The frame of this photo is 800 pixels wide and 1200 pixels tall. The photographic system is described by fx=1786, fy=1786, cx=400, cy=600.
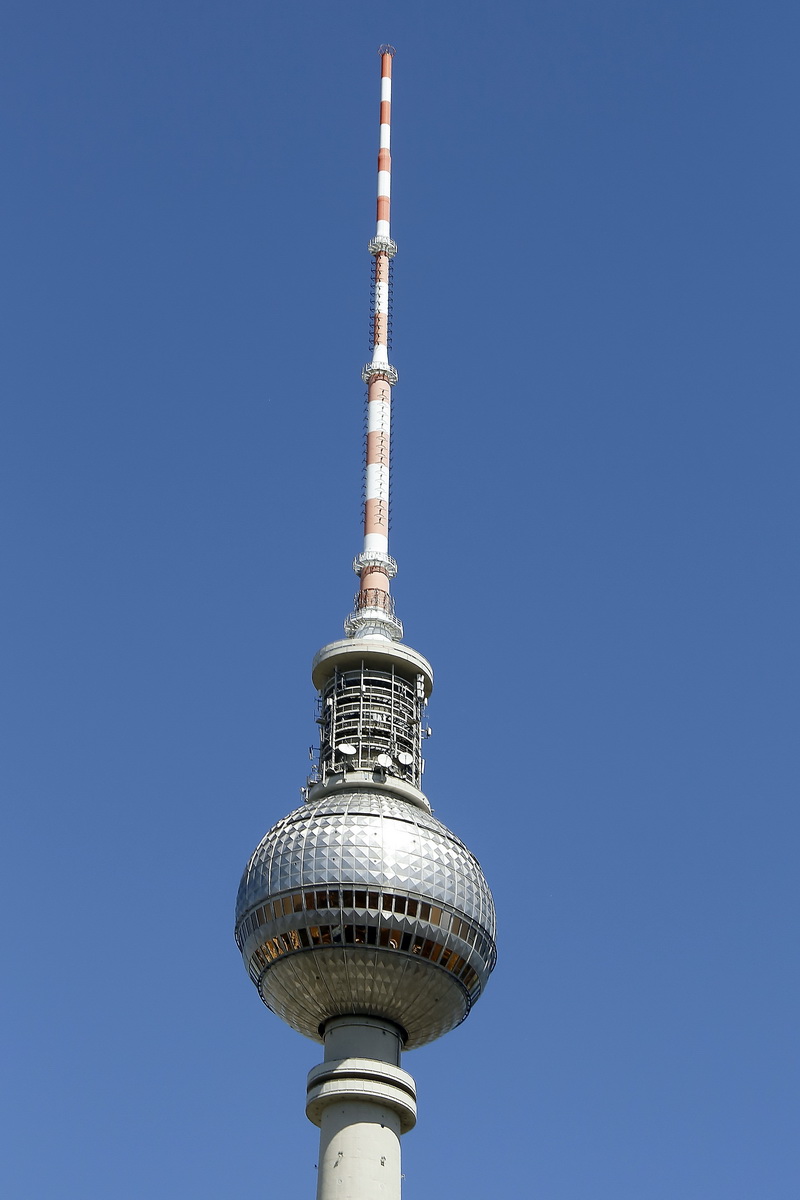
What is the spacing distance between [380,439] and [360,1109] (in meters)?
51.5

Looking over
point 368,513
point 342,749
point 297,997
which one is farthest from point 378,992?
point 368,513

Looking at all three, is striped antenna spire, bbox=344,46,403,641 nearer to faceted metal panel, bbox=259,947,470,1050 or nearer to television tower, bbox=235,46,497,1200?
television tower, bbox=235,46,497,1200

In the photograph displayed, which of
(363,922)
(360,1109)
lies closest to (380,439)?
(363,922)

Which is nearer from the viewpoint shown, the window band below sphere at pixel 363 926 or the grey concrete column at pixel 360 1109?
the grey concrete column at pixel 360 1109

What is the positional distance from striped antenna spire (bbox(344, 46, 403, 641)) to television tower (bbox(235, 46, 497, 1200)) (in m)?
15.1

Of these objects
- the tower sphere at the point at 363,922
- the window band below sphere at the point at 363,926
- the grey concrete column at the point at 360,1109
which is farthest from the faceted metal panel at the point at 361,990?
the grey concrete column at the point at 360,1109

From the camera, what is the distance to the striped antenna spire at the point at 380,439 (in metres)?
127

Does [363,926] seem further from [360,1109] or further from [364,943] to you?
[360,1109]

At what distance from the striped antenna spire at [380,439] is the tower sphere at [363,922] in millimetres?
19657

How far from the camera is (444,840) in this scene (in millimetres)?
110250

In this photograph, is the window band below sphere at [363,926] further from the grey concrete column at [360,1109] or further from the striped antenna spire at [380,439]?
the striped antenna spire at [380,439]

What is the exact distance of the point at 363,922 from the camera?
103625mm

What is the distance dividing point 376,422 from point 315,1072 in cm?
5125

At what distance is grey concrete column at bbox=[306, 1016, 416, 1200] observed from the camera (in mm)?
101125
